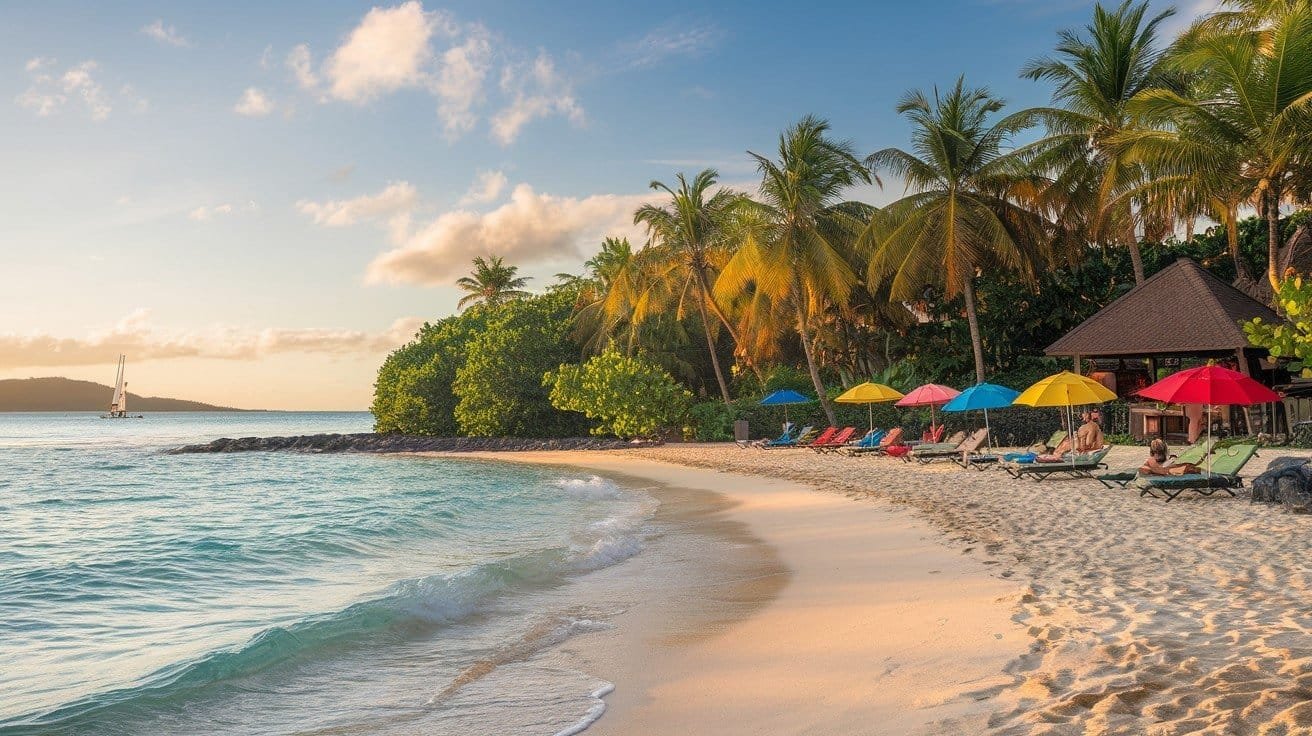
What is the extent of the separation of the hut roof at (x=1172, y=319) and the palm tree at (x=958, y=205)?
12.6 feet

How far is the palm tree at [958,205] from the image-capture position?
26.1 meters

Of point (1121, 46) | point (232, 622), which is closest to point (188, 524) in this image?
point (232, 622)

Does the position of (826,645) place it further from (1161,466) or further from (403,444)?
(403,444)

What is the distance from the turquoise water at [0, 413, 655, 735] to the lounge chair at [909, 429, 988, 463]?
6.25 meters

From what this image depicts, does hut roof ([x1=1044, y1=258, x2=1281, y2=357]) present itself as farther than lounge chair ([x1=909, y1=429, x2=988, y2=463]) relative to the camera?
Yes

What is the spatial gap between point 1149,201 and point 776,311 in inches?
485

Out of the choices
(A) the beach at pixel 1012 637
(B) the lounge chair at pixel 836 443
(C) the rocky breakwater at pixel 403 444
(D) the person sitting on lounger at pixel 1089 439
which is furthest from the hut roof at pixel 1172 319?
(C) the rocky breakwater at pixel 403 444

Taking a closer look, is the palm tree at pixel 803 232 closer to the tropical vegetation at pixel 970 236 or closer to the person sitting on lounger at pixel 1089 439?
the tropical vegetation at pixel 970 236

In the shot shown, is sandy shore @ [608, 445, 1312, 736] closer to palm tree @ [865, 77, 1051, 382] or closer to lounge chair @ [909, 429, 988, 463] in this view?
lounge chair @ [909, 429, 988, 463]

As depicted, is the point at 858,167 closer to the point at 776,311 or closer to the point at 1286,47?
the point at 776,311

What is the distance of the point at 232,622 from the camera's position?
8.88 m

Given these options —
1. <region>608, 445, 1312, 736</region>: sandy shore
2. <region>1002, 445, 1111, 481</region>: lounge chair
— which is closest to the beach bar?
<region>1002, 445, 1111, 481</region>: lounge chair

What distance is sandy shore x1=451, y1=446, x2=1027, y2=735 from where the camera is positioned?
4.65 meters

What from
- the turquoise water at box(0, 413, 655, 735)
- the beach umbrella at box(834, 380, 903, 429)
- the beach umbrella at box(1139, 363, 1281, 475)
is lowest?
the turquoise water at box(0, 413, 655, 735)
